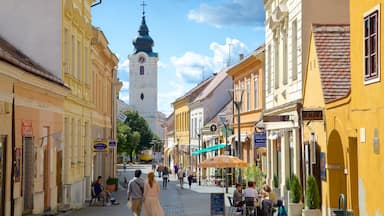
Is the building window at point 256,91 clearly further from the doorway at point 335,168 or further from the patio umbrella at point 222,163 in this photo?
the doorway at point 335,168

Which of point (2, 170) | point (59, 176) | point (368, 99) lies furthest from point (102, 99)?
point (368, 99)

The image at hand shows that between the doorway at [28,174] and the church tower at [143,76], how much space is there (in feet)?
351

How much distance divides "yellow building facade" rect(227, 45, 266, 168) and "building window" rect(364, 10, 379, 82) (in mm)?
20808

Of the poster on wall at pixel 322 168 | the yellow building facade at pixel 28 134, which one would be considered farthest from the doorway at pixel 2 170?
the poster on wall at pixel 322 168

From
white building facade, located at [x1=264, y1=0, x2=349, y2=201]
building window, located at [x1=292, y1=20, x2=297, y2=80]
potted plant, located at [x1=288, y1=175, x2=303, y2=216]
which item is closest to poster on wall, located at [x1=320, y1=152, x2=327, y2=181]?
potted plant, located at [x1=288, y1=175, x2=303, y2=216]

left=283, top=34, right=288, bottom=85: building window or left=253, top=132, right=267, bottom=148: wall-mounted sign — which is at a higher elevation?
left=283, top=34, right=288, bottom=85: building window

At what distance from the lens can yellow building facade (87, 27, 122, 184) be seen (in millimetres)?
38344

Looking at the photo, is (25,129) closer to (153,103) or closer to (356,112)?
(356,112)

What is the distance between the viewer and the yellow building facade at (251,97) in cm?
3853

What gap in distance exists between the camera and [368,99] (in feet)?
47.8

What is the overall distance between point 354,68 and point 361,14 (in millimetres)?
1278

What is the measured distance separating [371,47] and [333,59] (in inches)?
242

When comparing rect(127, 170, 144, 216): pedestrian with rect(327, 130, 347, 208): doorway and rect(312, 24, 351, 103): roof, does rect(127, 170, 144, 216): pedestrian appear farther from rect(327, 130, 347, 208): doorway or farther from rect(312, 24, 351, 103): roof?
rect(312, 24, 351, 103): roof

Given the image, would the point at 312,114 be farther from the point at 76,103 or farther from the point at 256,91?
the point at 256,91
